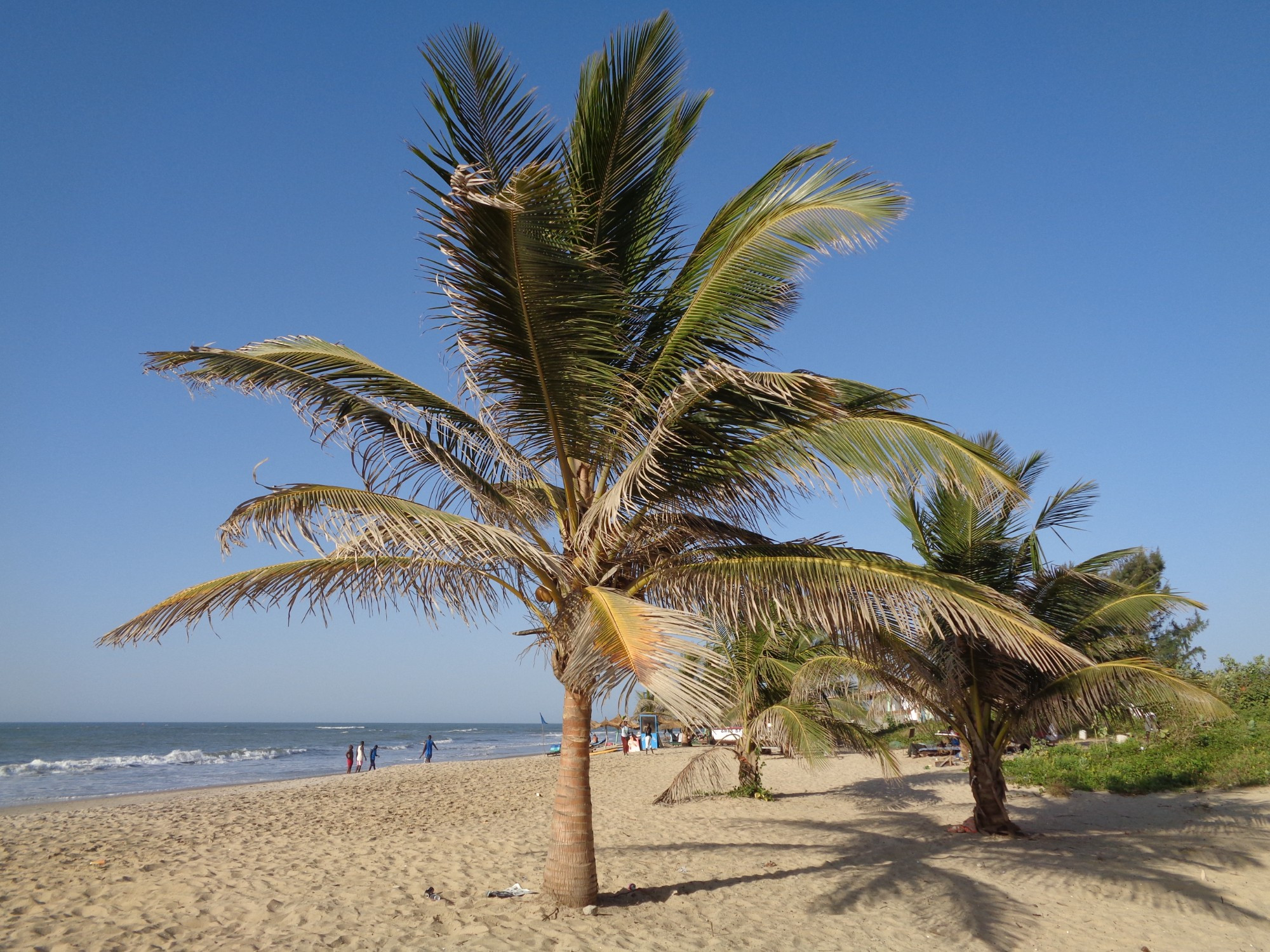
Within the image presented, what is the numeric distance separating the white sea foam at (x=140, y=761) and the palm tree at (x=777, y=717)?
97.2 feet

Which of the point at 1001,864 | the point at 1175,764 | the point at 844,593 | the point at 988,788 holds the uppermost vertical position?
the point at 844,593

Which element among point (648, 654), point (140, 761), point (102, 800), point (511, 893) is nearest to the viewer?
point (648, 654)

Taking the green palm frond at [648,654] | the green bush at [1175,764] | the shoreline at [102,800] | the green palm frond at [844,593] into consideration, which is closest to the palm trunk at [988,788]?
the green palm frond at [844,593]

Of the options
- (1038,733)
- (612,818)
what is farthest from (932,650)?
(612,818)

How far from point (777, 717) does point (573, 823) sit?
24.7ft

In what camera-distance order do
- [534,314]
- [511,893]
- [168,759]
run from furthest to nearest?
1. [168,759]
2. [511,893]
3. [534,314]

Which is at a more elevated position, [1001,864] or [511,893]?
[511,893]

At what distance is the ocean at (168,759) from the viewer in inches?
990

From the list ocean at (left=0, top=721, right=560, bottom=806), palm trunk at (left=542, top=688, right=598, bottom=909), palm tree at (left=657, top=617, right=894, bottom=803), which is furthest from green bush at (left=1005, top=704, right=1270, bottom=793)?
ocean at (left=0, top=721, right=560, bottom=806)

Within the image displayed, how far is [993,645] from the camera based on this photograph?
9.00 m

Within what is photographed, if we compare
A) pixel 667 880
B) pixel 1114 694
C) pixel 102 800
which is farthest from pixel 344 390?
pixel 102 800

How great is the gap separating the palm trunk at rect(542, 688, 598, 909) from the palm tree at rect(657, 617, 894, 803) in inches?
212

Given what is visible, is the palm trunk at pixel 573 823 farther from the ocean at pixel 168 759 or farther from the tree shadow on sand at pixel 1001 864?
the ocean at pixel 168 759

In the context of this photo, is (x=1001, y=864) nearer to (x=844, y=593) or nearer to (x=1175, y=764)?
(x=844, y=593)
